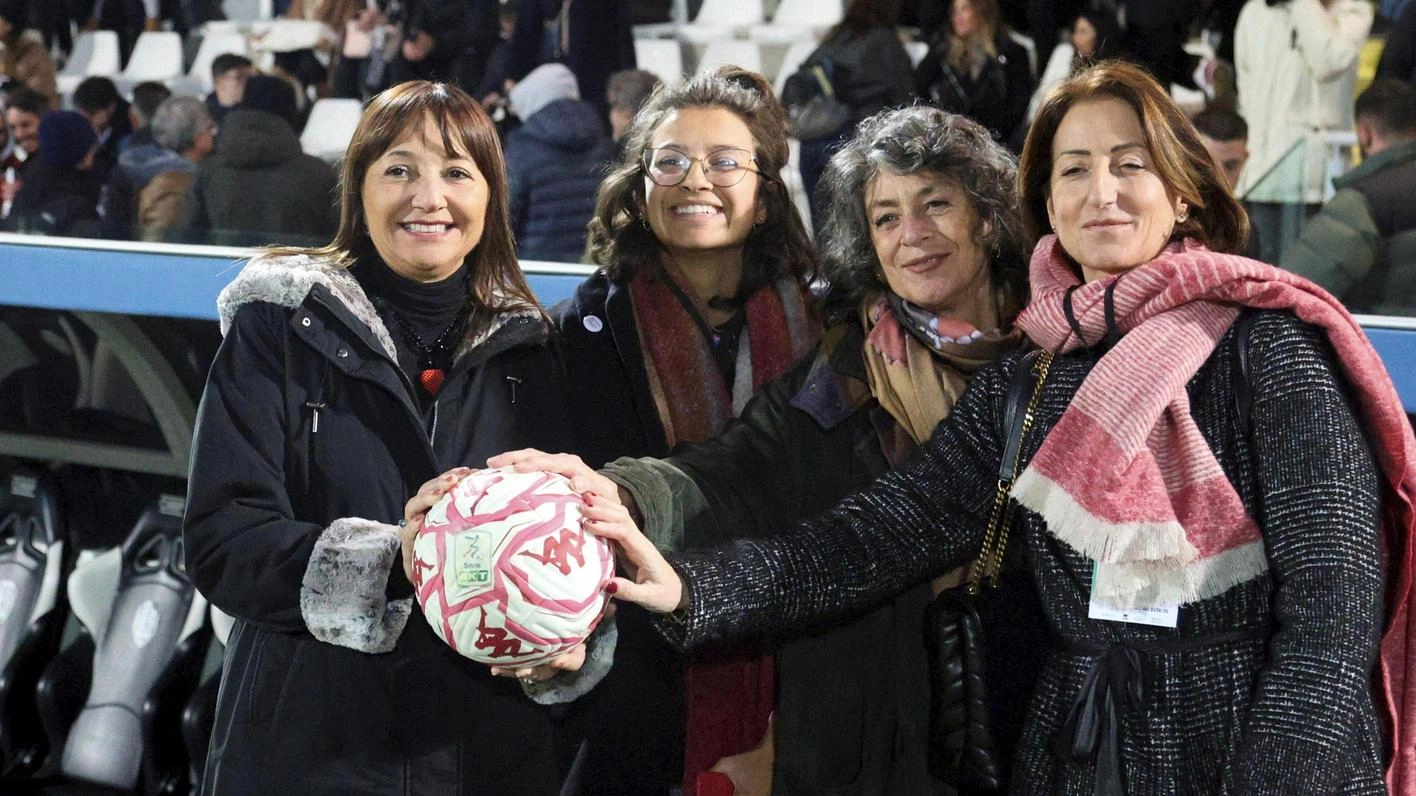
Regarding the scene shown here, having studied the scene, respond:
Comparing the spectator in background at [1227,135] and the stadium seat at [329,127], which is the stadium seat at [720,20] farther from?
the spectator in background at [1227,135]

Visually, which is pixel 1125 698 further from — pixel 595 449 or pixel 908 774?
pixel 595 449

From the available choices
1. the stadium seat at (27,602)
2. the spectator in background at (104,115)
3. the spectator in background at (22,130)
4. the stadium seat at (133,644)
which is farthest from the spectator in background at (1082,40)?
the spectator in background at (22,130)

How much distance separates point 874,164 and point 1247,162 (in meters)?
1.60

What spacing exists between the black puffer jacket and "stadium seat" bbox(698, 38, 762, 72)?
3.02 meters

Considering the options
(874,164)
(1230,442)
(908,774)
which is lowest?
(908,774)

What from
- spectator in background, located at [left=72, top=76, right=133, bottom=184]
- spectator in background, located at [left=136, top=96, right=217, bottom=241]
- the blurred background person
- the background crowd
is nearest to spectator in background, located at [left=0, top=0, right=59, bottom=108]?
the background crowd

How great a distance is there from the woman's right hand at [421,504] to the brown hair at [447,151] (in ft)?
1.05

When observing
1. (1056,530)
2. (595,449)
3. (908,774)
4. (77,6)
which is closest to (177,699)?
(595,449)

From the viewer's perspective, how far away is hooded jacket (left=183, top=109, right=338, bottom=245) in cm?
391

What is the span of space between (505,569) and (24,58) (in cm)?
490

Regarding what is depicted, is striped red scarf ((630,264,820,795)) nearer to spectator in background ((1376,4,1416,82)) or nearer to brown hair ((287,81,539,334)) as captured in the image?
brown hair ((287,81,539,334))

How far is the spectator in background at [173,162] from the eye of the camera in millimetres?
4180

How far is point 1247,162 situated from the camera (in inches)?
141

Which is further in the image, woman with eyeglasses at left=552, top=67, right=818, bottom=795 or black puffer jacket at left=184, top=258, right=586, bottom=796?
woman with eyeglasses at left=552, top=67, right=818, bottom=795
